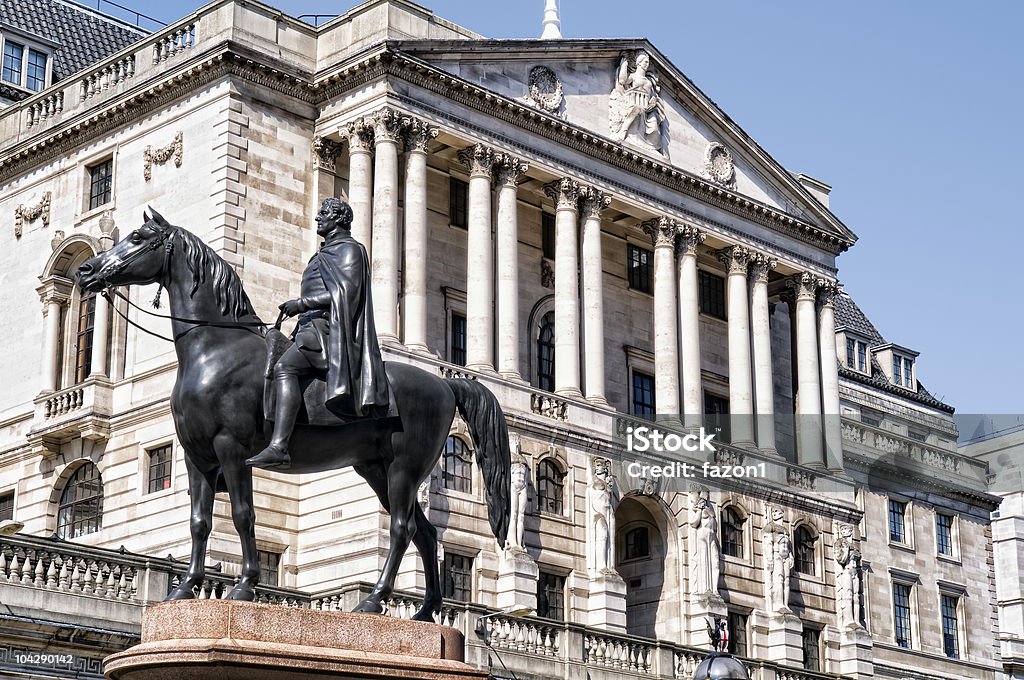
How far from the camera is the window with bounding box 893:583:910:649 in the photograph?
74.1m

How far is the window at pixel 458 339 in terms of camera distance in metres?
58.4

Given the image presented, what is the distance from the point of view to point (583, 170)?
60.5 metres

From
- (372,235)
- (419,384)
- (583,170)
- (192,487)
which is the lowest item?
(192,487)

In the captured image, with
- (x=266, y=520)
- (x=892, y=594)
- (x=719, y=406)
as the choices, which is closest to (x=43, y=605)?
(x=266, y=520)

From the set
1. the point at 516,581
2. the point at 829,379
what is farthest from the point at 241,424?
the point at 829,379

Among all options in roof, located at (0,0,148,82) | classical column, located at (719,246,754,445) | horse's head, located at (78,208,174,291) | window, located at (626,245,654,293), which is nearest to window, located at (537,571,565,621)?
classical column, located at (719,246,754,445)

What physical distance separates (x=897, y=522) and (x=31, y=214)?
38.2 meters

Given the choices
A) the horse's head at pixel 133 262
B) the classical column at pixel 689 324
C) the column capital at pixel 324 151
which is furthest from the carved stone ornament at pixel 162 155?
the horse's head at pixel 133 262

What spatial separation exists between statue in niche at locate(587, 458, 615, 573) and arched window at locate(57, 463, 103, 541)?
14964 mm

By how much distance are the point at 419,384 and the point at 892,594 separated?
57.0 metres

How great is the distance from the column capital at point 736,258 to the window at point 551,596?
15284 mm

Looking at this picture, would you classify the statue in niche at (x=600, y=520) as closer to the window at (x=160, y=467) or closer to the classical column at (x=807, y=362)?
the classical column at (x=807, y=362)

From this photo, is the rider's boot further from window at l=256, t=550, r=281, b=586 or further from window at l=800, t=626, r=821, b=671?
window at l=800, t=626, r=821, b=671

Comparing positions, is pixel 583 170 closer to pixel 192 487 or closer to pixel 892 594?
pixel 892 594
